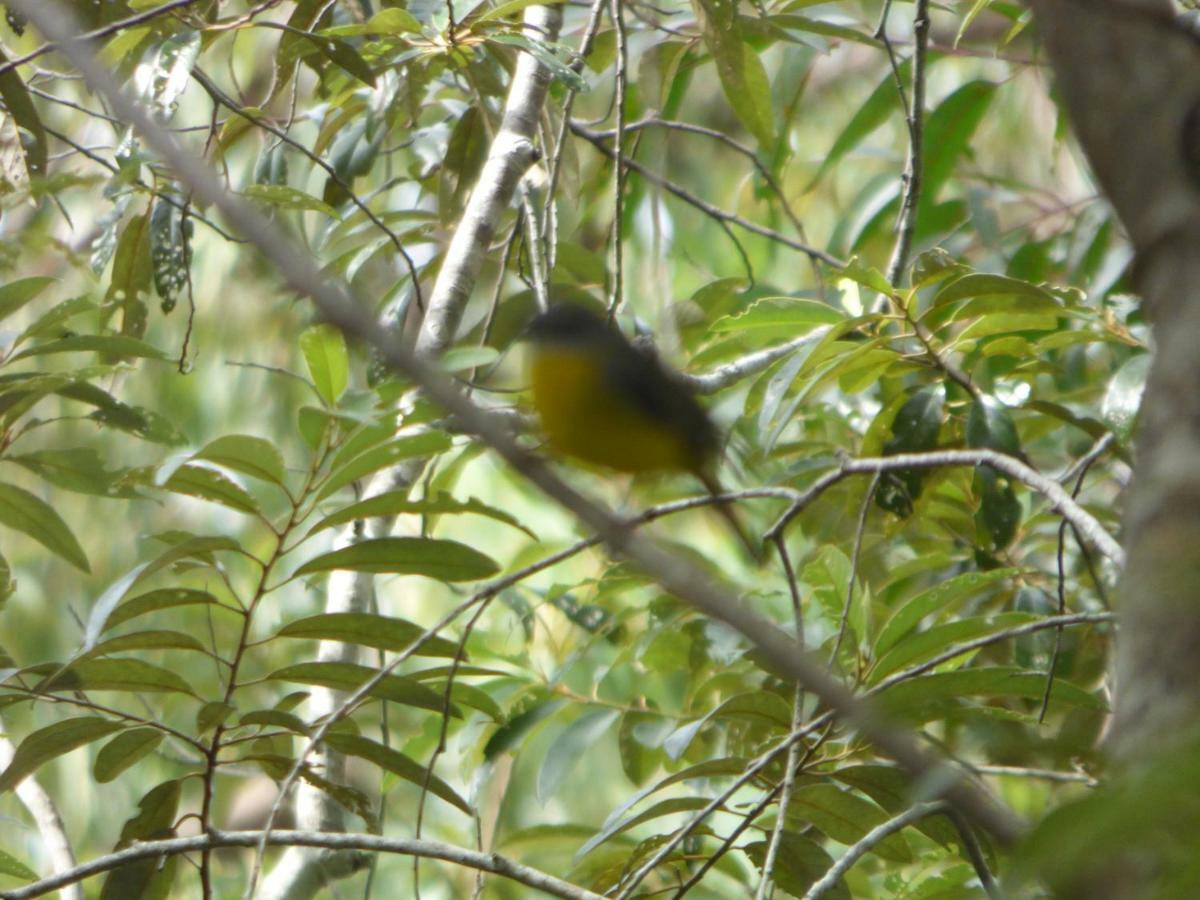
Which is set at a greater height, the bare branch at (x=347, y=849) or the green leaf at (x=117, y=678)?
the green leaf at (x=117, y=678)

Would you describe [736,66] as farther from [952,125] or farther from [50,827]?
[50,827]

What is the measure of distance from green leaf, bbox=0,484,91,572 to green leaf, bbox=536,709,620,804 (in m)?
0.82

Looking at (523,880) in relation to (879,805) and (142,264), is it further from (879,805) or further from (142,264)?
(142,264)

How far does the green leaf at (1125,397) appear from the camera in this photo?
1.96m

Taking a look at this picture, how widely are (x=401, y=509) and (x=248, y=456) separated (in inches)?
7.9

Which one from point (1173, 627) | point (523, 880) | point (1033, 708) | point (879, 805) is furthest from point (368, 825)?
point (1173, 627)

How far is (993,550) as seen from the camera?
227 cm

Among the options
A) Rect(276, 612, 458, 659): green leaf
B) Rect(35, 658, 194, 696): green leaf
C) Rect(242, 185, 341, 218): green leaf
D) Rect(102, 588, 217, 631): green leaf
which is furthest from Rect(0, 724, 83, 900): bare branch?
Rect(242, 185, 341, 218): green leaf

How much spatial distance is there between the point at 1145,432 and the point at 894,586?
6.40 ft

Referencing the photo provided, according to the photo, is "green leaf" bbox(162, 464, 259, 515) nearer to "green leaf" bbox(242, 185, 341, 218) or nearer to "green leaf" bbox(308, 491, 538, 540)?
"green leaf" bbox(308, 491, 538, 540)

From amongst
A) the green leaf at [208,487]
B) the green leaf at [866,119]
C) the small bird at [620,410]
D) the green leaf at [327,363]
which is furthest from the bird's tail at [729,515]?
the green leaf at [866,119]

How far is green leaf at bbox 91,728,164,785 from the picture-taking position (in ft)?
5.63

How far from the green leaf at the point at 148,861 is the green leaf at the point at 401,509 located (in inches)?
16.9

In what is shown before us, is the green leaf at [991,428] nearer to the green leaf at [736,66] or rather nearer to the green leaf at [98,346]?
the green leaf at [736,66]
